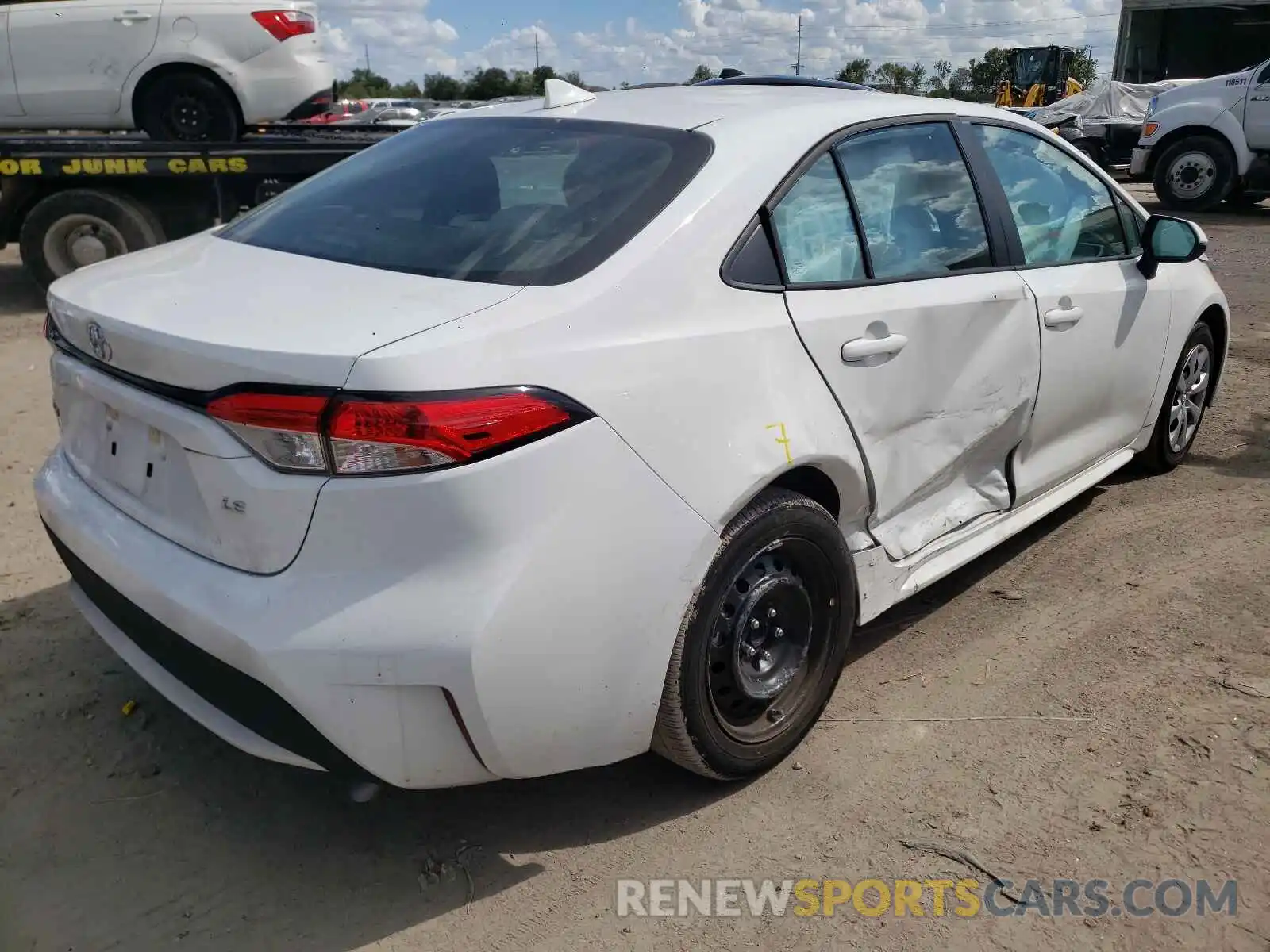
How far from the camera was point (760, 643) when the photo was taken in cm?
264

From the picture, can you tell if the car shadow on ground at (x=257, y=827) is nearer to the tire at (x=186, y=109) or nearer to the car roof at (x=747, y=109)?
the car roof at (x=747, y=109)

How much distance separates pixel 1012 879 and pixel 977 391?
1.39 m

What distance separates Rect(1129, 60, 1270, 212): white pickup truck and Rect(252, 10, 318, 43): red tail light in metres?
11.5

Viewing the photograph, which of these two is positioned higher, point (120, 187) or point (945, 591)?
point (120, 187)

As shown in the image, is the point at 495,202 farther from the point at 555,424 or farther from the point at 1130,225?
the point at 1130,225

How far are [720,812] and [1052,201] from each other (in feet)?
7.85

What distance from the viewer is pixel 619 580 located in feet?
7.02

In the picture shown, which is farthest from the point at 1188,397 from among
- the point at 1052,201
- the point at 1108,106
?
the point at 1108,106

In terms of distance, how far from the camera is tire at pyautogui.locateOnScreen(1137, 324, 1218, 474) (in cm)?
449

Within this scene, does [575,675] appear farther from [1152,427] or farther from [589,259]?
[1152,427]
